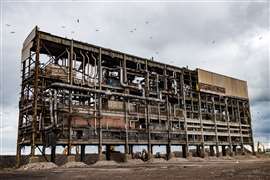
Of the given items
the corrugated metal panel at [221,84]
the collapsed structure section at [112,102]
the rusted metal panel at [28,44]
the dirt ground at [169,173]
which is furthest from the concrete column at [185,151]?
the rusted metal panel at [28,44]

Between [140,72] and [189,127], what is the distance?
1329cm

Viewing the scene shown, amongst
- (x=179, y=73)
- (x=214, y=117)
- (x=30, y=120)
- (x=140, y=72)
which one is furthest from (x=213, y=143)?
(x=30, y=120)

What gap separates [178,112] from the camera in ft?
166

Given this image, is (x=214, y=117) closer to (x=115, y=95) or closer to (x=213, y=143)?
(x=213, y=143)

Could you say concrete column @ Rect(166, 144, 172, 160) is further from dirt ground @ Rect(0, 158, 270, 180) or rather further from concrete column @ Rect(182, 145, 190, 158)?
dirt ground @ Rect(0, 158, 270, 180)

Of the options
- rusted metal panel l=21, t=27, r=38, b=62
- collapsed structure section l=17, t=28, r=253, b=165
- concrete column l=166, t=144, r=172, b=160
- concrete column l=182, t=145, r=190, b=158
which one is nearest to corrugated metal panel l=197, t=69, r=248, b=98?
collapsed structure section l=17, t=28, r=253, b=165

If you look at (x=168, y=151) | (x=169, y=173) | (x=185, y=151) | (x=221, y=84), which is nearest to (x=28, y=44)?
(x=168, y=151)

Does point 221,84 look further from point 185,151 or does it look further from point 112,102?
point 112,102

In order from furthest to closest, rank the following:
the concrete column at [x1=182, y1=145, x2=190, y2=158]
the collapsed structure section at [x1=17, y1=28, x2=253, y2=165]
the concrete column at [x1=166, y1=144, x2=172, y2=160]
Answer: the concrete column at [x1=182, y1=145, x2=190, y2=158], the concrete column at [x1=166, y1=144, x2=172, y2=160], the collapsed structure section at [x1=17, y1=28, x2=253, y2=165]

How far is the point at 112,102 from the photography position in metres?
42.2

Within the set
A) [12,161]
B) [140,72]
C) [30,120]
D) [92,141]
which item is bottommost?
[12,161]

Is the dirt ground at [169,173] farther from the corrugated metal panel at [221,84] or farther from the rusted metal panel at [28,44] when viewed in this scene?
the corrugated metal panel at [221,84]

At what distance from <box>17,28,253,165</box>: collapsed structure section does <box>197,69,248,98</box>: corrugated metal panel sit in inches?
8.3

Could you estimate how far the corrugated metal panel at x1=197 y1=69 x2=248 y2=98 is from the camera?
5638cm
